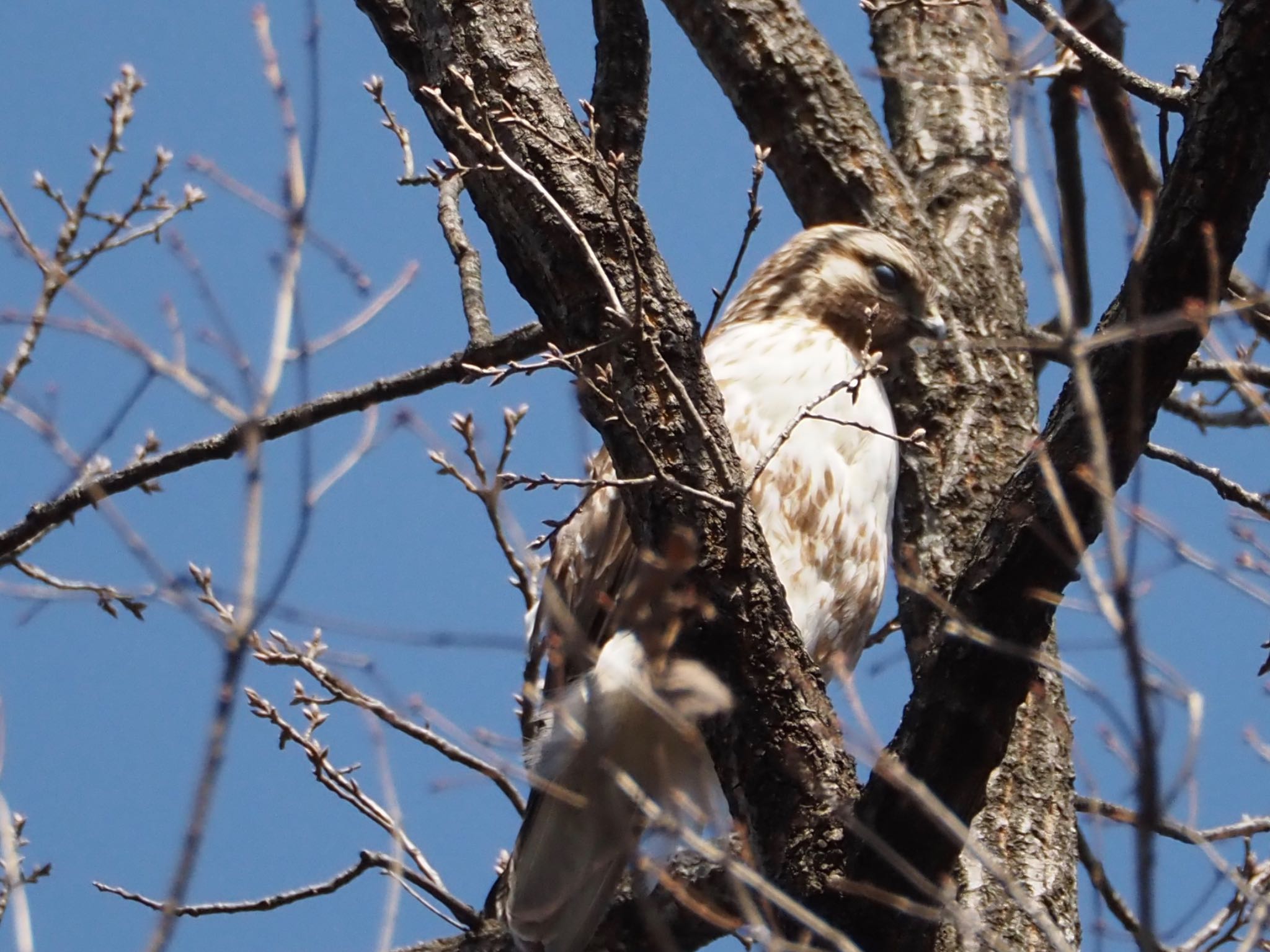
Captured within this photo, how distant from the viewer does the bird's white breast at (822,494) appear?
3.78 metres

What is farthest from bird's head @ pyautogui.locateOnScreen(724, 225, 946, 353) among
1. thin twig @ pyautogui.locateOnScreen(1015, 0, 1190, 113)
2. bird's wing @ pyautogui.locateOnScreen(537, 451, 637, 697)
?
thin twig @ pyautogui.locateOnScreen(1015, 0, 1190, 113)

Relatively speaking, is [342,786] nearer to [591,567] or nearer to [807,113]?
[591,567]

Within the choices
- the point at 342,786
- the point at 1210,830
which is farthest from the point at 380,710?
the point at 1210,830

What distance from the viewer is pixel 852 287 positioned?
431cm

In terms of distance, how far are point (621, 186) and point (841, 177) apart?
6.28 feet

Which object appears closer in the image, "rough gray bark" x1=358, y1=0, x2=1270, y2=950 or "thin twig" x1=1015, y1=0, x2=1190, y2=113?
"rough gray bark" x1=358, y1=0, x2=1270, y2=950

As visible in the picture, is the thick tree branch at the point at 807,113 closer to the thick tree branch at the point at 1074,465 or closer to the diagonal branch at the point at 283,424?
the diagonal branch at the point at 283,424

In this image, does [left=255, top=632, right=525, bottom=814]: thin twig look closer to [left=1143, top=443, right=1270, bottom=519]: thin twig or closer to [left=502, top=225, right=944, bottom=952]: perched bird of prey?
[left=502, top=225, right=944, bottom=952]: perched bird of prey

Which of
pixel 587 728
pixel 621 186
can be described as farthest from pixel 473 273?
pixel 621 186

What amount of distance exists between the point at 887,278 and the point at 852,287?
117 millimetres

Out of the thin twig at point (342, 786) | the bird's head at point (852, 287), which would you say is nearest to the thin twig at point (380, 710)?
the thin twig at point (342, 786)

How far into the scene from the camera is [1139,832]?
125 cm

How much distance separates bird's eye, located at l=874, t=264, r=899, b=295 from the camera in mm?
4207

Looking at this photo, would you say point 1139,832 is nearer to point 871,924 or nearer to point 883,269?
point 871,924
